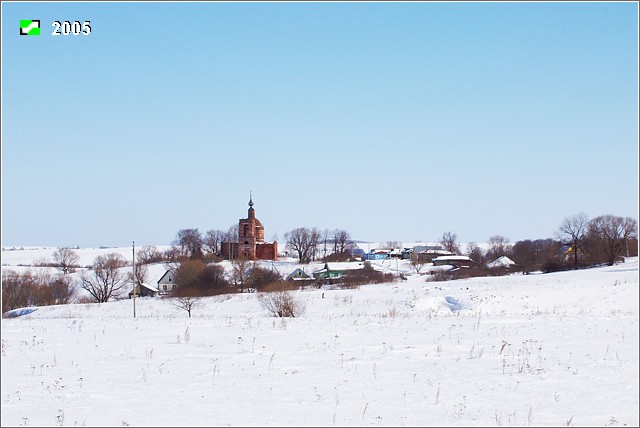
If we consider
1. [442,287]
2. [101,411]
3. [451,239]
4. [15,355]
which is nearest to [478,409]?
[101,411]

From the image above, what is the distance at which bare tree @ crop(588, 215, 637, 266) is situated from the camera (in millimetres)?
81444

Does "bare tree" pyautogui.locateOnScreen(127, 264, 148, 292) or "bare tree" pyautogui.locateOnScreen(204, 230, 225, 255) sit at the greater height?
"bare tree" pyautogui.locateOnScreen(204, 230, 225, 255)

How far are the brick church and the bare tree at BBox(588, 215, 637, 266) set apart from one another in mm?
56975

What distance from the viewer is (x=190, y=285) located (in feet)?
225

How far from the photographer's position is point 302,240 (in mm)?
137875

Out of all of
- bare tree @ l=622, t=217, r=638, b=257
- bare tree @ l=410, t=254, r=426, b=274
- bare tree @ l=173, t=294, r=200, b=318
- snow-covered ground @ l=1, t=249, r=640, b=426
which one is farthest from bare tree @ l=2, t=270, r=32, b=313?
bare tree @ l=622, t=217, r=638, b=257

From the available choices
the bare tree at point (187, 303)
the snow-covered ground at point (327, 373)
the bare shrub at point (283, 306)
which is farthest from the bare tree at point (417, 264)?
the snow-covered ground at point (327, 373)

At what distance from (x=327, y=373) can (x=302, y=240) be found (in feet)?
410

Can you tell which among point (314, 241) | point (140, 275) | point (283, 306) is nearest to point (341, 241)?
point (314, 241)

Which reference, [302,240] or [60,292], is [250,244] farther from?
[60,292]

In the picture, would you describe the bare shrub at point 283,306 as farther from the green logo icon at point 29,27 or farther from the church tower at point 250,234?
the church tower at point 250,234

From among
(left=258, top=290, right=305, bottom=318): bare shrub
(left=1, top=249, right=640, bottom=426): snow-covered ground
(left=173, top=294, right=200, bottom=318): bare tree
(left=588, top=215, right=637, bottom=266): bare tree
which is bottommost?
(left=173, top=294, right=200, bottom=318): bare tree

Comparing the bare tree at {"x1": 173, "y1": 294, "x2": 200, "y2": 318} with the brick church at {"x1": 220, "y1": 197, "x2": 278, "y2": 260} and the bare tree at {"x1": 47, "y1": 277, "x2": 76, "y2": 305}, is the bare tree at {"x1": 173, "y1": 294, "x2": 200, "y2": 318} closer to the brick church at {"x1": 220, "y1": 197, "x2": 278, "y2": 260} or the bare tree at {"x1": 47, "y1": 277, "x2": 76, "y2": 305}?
the bare tree at {"x1": 47, "y1": 277, "x2": 76, "y2": 305}

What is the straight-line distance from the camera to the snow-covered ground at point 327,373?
385 inches
